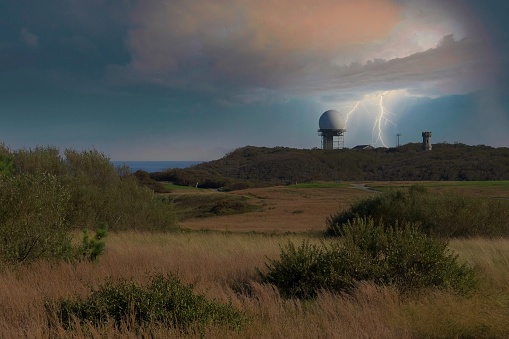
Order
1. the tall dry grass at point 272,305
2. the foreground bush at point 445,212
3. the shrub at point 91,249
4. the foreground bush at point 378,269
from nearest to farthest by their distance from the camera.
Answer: the tall dry grass at point 272,305, the foreground bush at point 378,269, the shrub at point 91,249, the foreground bush at point 445,212

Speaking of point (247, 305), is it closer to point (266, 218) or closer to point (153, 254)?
point (153, 254)

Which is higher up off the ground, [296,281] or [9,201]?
[9,201]

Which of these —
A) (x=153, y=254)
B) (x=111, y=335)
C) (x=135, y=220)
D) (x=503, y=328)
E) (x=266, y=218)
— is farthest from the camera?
(x=266, y=218)

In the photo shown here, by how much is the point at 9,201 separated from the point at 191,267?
4.19 metres

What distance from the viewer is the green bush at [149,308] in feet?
20.0

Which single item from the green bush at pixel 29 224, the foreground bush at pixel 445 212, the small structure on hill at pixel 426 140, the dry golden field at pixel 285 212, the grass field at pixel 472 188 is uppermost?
the small structure on hill at pixel 426 140

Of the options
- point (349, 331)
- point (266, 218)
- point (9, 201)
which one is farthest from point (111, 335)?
point (266, 218)

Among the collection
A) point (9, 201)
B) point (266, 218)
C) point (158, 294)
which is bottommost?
point (266, 218)

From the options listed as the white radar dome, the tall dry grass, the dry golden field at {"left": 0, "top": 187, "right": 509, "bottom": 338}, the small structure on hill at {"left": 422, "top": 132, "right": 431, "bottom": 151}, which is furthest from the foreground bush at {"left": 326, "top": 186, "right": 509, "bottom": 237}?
the small structure on hill at {"left": 422, "top": 132, "right": 431, "bottom": 151}

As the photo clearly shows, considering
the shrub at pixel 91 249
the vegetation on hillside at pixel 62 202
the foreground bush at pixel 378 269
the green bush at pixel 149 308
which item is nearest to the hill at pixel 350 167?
the vegetation on hillside at pixel 62 202

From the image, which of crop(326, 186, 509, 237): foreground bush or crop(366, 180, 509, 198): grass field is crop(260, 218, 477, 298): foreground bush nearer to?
crop(326, 186, 509, 237): foreground bush

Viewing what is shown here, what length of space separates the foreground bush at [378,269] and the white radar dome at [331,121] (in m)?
113

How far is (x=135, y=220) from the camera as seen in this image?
80.3 feet

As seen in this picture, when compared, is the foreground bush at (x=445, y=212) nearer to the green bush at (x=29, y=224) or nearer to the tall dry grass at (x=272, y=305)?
the tall dry grass at (x=272, y=305)
